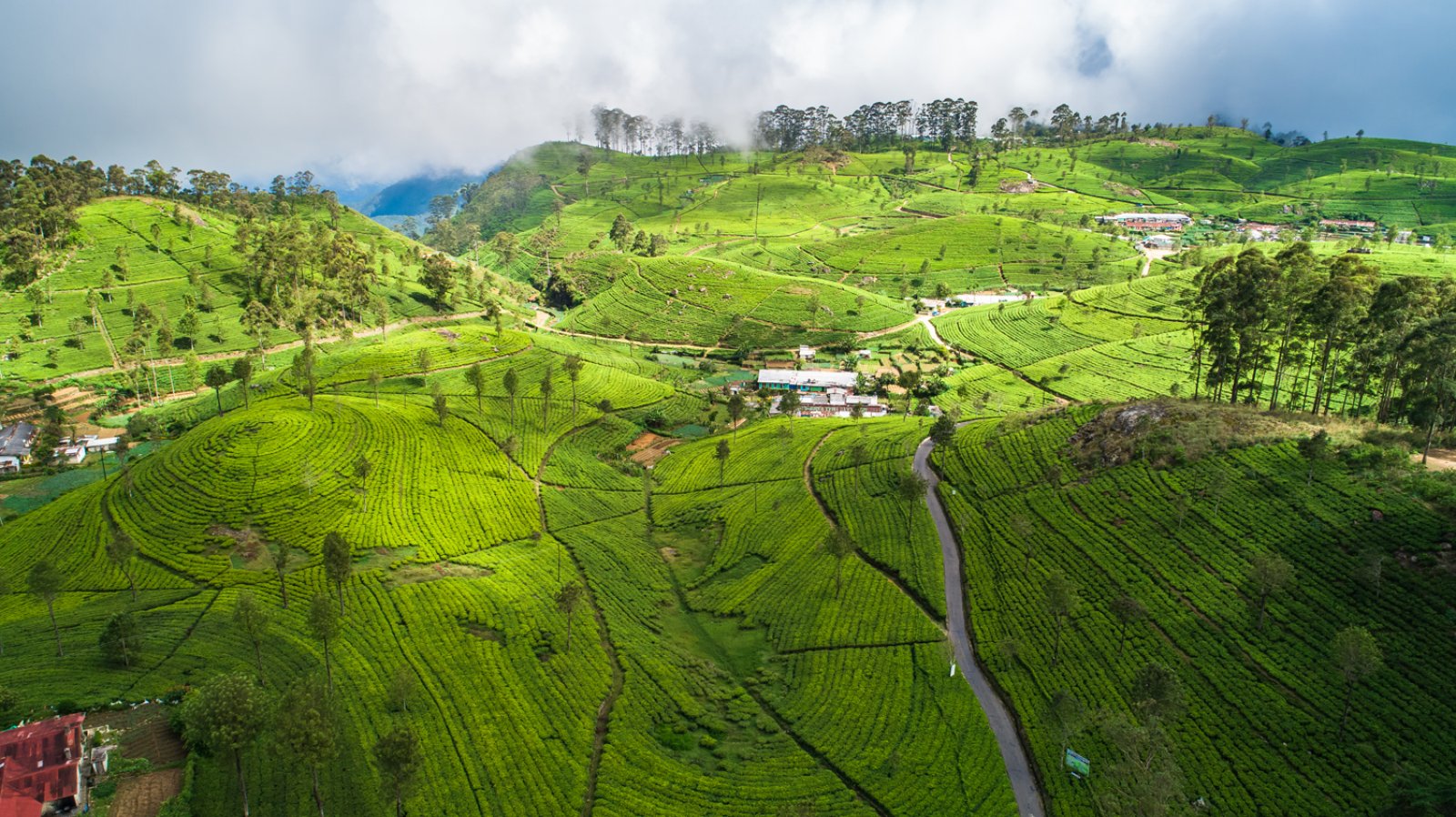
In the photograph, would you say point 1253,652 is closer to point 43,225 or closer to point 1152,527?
point 1152,527

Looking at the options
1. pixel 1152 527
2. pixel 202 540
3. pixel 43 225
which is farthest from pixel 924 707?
pixel 43 225

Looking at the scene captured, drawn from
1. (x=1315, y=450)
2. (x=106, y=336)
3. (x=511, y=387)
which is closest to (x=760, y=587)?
(x=1315, y=450)

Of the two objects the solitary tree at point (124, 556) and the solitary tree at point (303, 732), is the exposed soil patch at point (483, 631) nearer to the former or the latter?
the solitary tree at point (303, 732)

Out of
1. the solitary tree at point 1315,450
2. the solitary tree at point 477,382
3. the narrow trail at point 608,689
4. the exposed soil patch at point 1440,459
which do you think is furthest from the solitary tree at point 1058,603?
the solitary tree at point 477,382

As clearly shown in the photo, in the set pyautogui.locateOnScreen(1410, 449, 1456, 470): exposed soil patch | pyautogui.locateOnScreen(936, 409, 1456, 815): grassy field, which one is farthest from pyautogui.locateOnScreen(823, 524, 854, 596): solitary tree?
pyautogui.locateOnScreen(1410, 449, 1456, 470): exposed soil patch

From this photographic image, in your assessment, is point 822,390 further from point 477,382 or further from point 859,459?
point 477,382

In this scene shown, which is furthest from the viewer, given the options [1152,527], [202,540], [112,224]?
[112,224]
